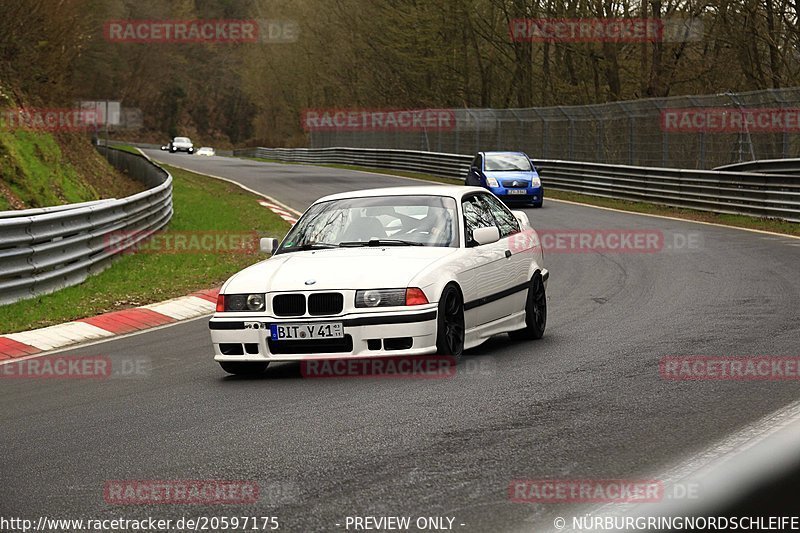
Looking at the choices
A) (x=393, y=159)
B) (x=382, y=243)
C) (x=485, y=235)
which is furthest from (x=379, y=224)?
(x=393, y=159)

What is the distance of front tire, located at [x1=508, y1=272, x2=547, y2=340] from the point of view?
10.4 meters

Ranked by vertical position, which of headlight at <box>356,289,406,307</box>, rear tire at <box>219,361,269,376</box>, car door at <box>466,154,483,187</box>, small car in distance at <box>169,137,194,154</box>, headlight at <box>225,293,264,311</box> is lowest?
small car in distance at <box>169,137,194,154</box>

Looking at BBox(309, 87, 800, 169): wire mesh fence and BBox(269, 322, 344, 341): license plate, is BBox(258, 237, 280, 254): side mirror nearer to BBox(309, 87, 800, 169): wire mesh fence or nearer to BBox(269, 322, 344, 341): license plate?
BBox(269, 322, 344, 341): license plate

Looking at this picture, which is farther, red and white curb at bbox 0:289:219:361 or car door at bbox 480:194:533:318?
red and white curb at bbox 0:289:219:361

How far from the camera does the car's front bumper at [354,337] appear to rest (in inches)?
329

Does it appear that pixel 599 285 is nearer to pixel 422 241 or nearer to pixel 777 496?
pixel 422 241

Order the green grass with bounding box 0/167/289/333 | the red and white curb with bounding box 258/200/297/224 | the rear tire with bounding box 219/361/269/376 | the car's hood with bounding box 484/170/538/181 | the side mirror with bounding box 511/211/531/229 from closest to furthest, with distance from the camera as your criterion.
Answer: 1. the rear tire with bounding box 219/361/269/376
2. the side mirror with bounding box 511/211/531/229
3. the green grass with bounding box 0/167/289/333
4. the red and white curb with bounding box 258/200/297/224
5. the car's hood with bounding box 484/170/538/181

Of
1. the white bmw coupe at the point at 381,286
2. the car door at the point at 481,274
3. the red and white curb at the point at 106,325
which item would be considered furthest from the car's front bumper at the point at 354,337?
the red and white curb at the point at 106,325

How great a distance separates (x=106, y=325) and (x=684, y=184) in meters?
19.7

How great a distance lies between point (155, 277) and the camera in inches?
628

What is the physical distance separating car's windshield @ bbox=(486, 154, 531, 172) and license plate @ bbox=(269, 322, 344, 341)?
22834mm

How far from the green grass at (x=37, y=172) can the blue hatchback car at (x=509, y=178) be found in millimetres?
10106

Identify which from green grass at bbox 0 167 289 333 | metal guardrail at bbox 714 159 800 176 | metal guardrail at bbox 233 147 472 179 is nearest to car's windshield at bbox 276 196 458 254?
green grass at bbox 0 167 289 333

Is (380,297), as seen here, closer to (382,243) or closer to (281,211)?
(382,243)
